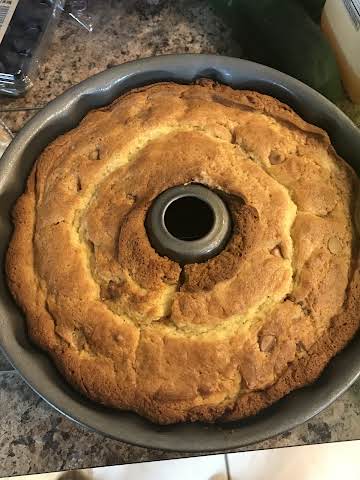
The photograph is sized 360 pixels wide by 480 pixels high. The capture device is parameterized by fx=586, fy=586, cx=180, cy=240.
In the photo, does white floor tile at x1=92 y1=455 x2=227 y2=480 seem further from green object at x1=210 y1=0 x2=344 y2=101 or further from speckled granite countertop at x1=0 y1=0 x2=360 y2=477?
green object at x1=210 y1=0 x2=344 y2=101

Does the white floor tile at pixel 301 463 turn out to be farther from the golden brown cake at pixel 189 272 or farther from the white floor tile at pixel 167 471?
the golden brown cake at pixel 189 272

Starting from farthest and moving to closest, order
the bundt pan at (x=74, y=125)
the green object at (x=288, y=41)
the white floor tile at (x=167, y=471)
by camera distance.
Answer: the green object at (x=288, y=41)
the white floor tile at (x=167, y=471)
the bundt pan at (x=74, y=125)

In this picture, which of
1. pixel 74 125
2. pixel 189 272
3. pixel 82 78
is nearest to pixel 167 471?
pixel 189 272

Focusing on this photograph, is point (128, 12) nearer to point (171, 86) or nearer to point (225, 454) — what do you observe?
point (171, 86)

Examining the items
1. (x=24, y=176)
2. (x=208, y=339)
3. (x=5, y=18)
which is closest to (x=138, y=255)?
(x=208, y=339)

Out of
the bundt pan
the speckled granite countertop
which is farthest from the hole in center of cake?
the speckled granite countertop

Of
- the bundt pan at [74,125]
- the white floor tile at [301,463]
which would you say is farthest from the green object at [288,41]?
the white floor tile at [301,463]
